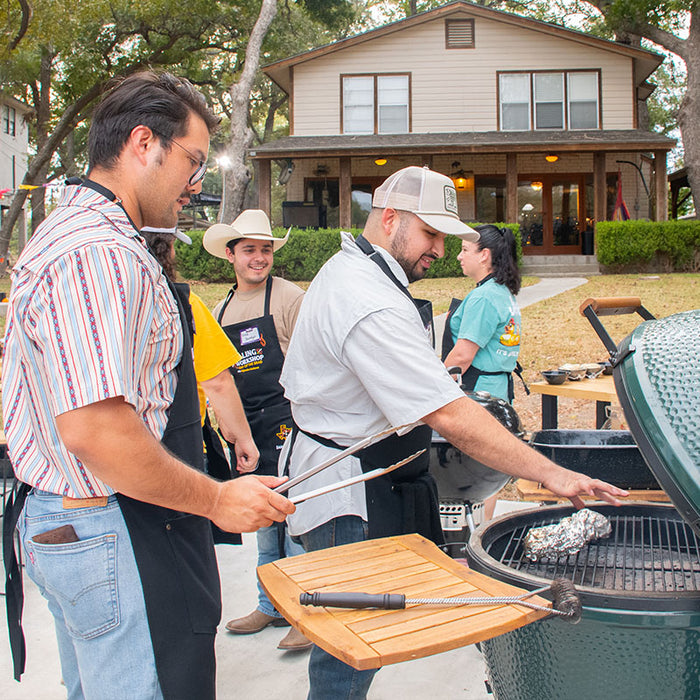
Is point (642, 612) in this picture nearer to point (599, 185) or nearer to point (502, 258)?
point (502, 258)

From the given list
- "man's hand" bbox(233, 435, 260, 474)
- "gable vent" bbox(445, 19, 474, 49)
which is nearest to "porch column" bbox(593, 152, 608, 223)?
"gable vent" bbox(445, 19, 474, 49)

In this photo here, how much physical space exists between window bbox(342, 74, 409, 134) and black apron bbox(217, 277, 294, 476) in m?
19.2

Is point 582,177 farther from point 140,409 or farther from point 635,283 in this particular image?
point 140,409


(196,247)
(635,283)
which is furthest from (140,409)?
(196,247)

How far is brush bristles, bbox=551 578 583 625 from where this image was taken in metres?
1.81

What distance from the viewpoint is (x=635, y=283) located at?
55.3ft

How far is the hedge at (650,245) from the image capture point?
19.1 meters

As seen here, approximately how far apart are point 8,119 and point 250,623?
3819 centimetres

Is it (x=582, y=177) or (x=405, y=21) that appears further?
(x=582, y=177)

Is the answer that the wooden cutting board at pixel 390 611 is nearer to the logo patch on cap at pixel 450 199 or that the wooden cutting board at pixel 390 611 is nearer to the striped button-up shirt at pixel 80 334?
the striped button-up shirt at pixel 80 334

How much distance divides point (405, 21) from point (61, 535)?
22.0 meters

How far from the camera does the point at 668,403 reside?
189 cm

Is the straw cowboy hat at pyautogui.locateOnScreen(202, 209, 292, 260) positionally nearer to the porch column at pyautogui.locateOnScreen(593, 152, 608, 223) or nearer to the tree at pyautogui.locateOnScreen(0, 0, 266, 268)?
the porch column at pyautogui.locateOnScreen(593, 152, 608, 223)

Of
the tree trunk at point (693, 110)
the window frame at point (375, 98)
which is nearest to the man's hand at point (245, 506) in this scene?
the window frame at point (375, 98)
